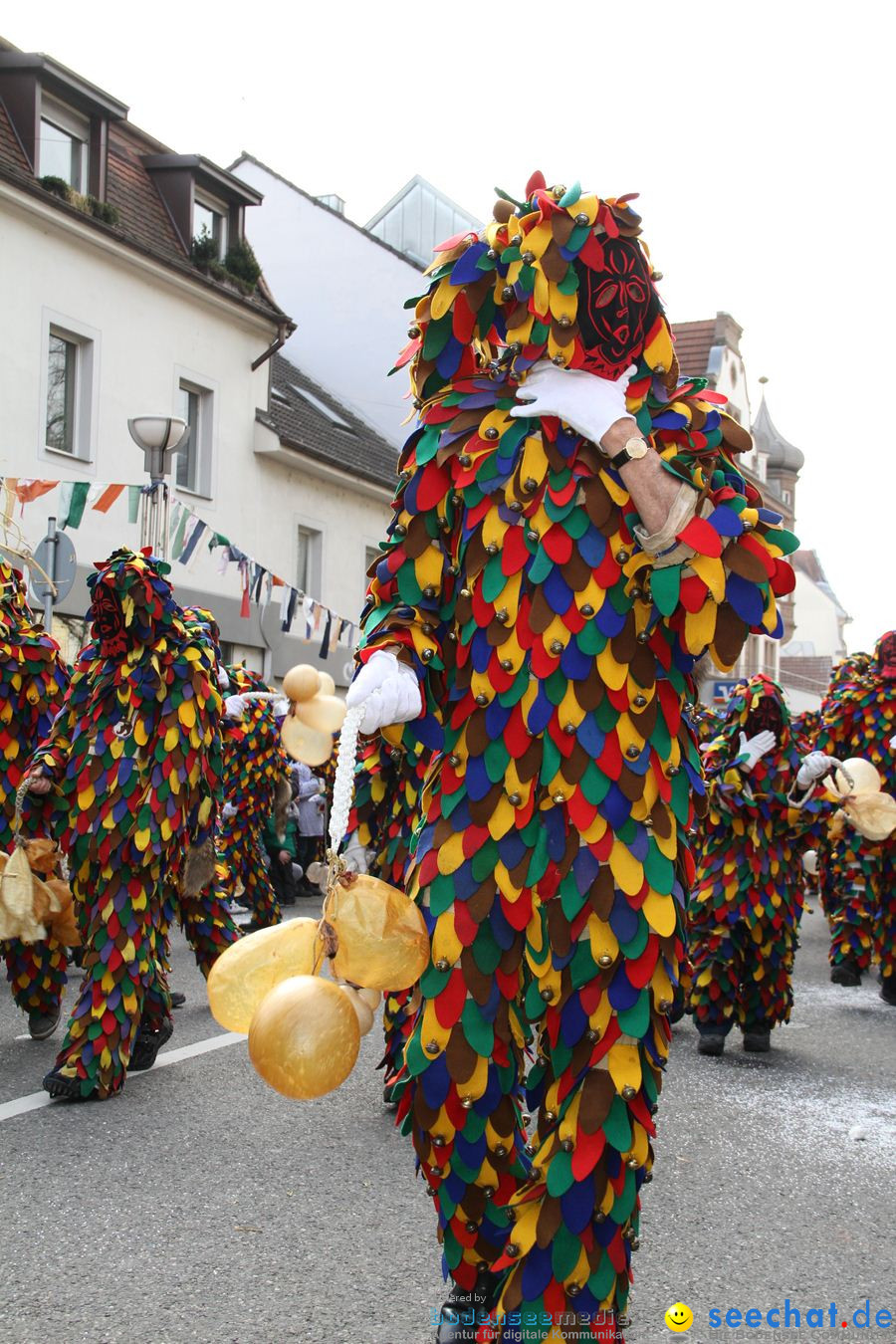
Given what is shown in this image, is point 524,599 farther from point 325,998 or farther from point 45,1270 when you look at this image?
point 45,1270

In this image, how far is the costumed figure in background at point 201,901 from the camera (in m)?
5.72

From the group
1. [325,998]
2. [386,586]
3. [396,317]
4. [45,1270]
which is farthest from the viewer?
[396,317]

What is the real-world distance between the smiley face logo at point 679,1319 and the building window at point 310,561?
2075 cm

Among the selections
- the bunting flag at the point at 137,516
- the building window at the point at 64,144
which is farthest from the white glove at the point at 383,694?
the building window at the point at 64,144

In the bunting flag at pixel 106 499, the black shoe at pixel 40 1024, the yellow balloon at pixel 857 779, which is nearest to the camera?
the black shoe at pixel 40 1024

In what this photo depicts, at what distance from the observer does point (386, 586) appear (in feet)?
9.56

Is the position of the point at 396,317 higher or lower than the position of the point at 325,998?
higher

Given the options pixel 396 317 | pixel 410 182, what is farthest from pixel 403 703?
pixel 410 182

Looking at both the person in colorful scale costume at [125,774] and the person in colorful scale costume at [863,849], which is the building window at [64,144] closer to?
the person in colorful scale costume at [863,849]

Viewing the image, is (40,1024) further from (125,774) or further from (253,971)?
(253,971)

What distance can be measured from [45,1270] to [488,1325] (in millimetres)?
1370

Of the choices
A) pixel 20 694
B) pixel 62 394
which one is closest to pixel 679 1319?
pixel 20 694

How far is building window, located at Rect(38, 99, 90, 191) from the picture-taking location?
58.9 feet

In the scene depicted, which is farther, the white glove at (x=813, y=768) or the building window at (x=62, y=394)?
the building window at (x=62, y=394)
